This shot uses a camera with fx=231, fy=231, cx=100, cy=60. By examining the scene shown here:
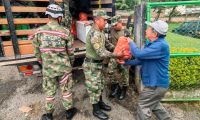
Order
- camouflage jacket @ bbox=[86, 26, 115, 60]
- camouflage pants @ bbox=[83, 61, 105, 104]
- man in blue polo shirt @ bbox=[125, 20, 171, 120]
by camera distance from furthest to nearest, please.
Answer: camouflage pants @ bbox=[83, 61, 105, 104] < camouflage jacket @ bbox=[86, 26, 115, 60] < man in blue polo shirt @ bbox=[125, 20, 171, 120]

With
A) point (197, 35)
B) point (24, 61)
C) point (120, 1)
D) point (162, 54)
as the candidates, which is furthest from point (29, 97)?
point (120, 1)

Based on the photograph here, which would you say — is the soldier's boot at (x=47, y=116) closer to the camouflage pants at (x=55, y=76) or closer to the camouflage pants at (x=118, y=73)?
the camouflage pants at (x=55, y=76)

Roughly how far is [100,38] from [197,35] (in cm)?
381

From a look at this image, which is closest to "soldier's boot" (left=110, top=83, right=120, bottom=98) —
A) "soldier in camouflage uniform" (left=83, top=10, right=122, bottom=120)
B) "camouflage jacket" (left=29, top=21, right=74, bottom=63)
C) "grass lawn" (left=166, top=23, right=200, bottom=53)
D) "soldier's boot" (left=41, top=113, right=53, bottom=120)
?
"soldier in camouflage uniform" (left=83, top=10, right=122, bottom=120)

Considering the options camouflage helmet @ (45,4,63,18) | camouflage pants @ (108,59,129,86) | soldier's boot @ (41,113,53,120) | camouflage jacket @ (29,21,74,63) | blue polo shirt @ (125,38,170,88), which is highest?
camouflage helmet @ (45,4,63,18)

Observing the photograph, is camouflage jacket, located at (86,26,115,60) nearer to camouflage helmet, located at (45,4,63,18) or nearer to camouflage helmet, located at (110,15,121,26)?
camouflage helmet, located at (45,4,63,18)

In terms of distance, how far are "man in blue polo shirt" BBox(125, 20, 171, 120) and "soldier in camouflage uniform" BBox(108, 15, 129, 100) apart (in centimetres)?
113

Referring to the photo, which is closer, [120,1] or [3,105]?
[3,105]

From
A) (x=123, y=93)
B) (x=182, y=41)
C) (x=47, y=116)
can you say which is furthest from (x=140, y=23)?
(x=182, y=41)

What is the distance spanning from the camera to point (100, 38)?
3.81m

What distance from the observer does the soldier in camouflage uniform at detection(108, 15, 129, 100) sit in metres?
4.80

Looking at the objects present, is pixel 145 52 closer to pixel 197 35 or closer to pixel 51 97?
pixel 51 97

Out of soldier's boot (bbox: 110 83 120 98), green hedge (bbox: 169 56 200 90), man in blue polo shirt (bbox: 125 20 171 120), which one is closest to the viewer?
man in blue polo shirt (bbox: 125 20 171 120)

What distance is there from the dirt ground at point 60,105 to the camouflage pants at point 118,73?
376mm
